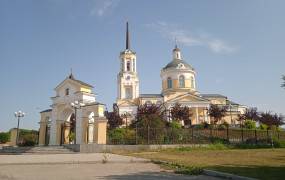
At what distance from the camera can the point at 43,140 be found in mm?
31891

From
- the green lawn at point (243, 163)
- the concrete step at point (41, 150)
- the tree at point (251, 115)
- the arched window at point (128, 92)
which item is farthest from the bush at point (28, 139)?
the tree at point (251, 115)

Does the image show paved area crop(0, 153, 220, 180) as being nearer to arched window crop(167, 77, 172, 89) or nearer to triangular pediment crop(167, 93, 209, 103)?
triangular pediment crop(167, 93, 209, 103)

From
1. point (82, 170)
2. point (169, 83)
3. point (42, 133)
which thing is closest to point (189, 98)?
point (169, 83)

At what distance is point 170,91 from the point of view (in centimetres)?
6222

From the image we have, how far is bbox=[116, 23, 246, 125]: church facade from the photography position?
2256 inches

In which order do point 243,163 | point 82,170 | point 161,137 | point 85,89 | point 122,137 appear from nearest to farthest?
1. point 82,170
2. point 243,163
3. point 122,137
4. point 161,137
5. point 85,89

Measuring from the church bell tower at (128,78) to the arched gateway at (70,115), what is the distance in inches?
1262

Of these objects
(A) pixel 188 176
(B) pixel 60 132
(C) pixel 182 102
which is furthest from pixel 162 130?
(C) pixel 182 102

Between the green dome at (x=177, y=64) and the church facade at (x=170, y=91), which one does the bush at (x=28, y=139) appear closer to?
the church facade at (x=170, y=91)

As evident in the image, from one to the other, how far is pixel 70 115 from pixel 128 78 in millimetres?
33032

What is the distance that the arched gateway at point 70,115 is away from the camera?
27.3m

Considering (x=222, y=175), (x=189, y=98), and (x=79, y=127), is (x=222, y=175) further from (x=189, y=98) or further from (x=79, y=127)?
(x=189, y=98)

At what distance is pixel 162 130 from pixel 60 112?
11049 millimetres

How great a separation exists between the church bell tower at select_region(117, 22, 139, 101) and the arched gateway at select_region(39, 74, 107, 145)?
105 ft
